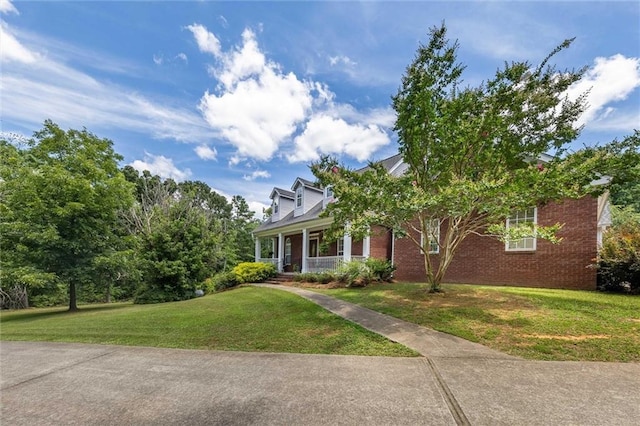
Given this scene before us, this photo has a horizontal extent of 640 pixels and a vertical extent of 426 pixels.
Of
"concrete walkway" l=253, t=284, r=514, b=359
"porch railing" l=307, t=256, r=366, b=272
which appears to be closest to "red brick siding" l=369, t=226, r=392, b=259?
"porch railing" l=307, t=256, r=366, b=272

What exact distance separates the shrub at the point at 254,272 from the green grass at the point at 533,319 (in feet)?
31.4

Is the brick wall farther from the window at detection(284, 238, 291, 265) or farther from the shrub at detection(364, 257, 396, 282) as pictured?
the window at detection(284, 238, 291, 265)

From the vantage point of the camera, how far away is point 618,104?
988 cm

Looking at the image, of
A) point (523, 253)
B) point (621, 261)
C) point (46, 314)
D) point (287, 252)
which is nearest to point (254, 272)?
point (287, 252)

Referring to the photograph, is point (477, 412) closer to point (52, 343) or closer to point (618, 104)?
point (52, 343)

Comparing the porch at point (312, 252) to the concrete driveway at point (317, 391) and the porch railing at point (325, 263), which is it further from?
the concrete driveway at point (317, 391)

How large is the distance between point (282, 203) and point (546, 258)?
662 inches

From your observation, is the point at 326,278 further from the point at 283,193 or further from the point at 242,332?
the point at 283,193

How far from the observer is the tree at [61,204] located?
11.9 meters

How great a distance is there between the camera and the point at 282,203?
23344mm

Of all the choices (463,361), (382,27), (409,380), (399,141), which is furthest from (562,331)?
(382,27)

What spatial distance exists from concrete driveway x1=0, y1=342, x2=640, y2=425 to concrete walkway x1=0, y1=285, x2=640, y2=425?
0.01m

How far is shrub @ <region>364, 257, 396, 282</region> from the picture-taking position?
12.5 metres

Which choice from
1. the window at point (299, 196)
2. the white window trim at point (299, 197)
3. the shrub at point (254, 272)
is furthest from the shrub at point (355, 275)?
the window at point (299, 196)
